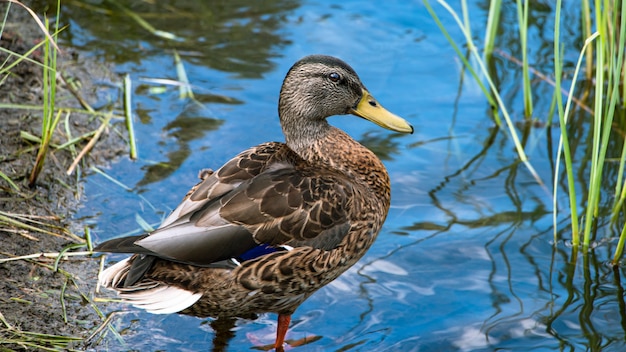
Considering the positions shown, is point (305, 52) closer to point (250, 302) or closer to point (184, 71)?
point (184, 71)

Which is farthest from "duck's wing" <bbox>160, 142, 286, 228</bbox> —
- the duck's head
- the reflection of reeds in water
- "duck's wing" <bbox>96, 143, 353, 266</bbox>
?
the reflection of reeds in water

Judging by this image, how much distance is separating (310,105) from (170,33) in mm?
2834

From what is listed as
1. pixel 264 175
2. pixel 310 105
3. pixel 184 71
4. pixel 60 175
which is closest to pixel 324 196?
pixel 264 175

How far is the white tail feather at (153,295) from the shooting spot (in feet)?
12.2

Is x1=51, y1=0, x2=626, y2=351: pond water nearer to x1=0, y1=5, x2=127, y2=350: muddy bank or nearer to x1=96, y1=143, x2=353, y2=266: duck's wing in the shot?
x1=0, y1=5, x2=127, y2=350: muddy bank

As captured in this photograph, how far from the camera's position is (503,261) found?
5027mm

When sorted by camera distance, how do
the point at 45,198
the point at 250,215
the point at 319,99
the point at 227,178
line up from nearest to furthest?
the point at 250,215
the point at 227,178
the point at 319,99
the point at 45,198

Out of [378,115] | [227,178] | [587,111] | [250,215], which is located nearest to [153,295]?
[250,215]

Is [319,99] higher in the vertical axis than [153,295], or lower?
higher

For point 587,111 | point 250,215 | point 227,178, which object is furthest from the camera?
point 587,111

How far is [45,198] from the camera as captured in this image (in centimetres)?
489

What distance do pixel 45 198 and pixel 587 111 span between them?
3884 millimetres

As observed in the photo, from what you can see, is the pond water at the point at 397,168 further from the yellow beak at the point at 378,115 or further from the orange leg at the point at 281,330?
the yellow beak at the point at 378,115

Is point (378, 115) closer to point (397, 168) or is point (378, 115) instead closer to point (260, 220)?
point (260, 220)
